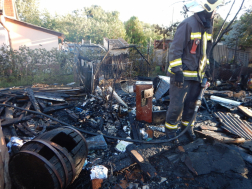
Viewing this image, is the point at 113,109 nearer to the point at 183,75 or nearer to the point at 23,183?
the point at 183,75

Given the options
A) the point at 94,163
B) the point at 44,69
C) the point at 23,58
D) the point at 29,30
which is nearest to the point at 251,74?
the point at 94,163

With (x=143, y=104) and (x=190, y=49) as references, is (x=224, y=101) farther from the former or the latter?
(x=190, y=49)

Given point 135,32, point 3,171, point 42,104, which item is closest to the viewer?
point 3,171

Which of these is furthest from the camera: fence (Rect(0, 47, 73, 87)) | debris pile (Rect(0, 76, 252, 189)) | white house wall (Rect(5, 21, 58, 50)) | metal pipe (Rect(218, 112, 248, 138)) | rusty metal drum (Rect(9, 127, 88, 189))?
white house wall (Rect(5, 21, 58, 50))

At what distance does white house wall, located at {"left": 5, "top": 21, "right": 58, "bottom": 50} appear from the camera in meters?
13.5

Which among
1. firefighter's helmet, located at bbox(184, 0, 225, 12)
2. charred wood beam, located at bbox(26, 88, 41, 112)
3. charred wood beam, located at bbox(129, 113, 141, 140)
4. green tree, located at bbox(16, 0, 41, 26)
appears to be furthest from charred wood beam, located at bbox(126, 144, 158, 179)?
green tree, located at bbox(16, 0, 41, 26)

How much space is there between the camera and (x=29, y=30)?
14.3 metres

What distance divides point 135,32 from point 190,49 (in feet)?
86.5

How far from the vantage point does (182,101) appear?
9.64 feet

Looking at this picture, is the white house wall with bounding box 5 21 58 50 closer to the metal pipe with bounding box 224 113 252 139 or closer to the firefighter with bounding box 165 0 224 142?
the firefighter with bounding box 165 0 224 142

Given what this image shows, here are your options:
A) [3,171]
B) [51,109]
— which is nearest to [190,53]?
[3,171]

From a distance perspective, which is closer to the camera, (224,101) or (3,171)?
(3,171)

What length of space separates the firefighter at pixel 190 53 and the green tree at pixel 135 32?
82.2 feet

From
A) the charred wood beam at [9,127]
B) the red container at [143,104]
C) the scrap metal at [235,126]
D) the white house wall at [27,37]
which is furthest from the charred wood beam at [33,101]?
the white house wall at [27,37]
